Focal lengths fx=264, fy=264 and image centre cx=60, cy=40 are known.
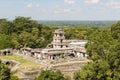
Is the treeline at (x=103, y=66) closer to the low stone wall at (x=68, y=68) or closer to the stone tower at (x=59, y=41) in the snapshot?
the low stone wall at (x=68, y=68)

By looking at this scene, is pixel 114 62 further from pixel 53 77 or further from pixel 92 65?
pixel 53 77

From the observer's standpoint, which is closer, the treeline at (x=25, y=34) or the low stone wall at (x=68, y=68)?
the low stone wall at (x=68, y=68)

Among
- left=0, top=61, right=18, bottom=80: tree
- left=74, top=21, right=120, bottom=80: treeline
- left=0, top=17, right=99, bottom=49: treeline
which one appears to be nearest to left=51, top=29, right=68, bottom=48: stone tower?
left=0, top=17, right=99, bottom=49: treeline

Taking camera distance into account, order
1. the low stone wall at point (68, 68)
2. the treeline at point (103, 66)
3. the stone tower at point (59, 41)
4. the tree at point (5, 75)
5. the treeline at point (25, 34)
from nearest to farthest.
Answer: the tree at point (5, 75)
the treeline at point (103, 66)
the low stone wall at point (68, 68)
the stone tower at point (59, 41)
the treeline at point (25, 34)

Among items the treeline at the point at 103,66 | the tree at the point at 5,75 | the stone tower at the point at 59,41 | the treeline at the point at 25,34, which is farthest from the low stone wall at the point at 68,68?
the treeline at the point at 25,34

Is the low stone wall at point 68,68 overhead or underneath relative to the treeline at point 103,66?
underneath

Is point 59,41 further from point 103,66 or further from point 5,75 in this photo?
point 5,75

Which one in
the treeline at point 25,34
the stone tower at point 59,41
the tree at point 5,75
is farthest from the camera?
the treeline at point 25,34

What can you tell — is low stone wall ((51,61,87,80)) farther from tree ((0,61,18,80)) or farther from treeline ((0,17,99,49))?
treeline ((0,17,99,49))

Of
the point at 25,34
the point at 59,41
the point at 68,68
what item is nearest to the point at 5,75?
the point at 68,68
